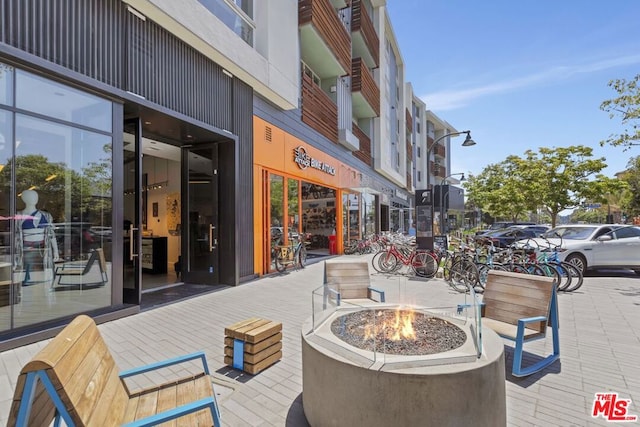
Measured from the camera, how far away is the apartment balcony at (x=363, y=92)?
702 inches

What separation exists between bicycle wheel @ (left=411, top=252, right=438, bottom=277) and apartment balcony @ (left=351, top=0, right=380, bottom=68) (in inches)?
533

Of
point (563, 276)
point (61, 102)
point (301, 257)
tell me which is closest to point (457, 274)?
point (563, 276)

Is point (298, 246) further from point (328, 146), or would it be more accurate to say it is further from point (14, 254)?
point (14, 254)

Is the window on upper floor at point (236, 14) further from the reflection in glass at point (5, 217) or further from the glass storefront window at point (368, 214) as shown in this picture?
the glass storefront window at point (368, 214)

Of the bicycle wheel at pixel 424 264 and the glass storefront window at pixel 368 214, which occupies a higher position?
the glass storefront window at pixel 368 214

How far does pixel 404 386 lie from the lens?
6.87 feet

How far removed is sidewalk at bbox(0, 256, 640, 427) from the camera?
2922 mm

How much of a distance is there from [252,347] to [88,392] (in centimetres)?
200

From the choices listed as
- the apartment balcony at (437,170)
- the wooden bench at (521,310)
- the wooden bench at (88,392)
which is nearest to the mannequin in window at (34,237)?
the wooden bench at (88,392)

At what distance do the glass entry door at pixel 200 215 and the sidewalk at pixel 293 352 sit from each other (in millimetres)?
1246

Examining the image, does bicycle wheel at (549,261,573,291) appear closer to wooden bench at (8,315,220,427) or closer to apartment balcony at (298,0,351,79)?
wooden bench at (8,315,220,427)

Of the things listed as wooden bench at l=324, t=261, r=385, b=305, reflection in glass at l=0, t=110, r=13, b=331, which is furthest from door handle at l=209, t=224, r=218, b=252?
reflection in glass at l=0, t=110, r=13, b=331

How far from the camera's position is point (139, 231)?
6215 millimetres

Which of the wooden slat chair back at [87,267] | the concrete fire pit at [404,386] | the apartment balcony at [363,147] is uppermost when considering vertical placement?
the apartment balcony at [363,147]
